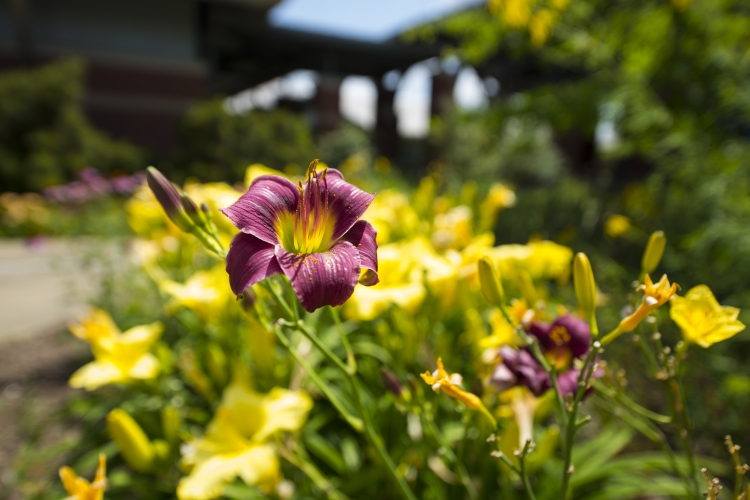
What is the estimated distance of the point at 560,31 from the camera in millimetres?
3203

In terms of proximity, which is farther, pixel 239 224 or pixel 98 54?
pixel 98 54

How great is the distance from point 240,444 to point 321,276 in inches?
23.8

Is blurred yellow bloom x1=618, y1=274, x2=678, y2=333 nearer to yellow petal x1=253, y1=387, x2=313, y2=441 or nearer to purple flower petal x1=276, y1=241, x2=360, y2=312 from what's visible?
purple flower petal x1=276, y1=241, x2=360, y2=312

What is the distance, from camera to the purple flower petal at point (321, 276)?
46 centimetres

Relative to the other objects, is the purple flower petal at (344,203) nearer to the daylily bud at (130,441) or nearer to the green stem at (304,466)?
the green stem at (304,466)

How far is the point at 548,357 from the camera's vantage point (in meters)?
0.77

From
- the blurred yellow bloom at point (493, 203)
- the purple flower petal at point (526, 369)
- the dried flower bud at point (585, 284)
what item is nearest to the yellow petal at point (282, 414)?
the purple flower petal at point (526, 369)

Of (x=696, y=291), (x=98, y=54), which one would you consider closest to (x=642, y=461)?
(x=696, y=291)

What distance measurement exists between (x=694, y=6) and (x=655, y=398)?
2356 millimetres

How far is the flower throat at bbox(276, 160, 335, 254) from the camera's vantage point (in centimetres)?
56

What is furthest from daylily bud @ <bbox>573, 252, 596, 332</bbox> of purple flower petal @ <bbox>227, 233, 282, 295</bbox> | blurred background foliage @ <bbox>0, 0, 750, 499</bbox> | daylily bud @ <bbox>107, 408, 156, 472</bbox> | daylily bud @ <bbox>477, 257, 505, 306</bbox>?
daylily bud @ <bbox>107, 408, 156, 472</bbox>

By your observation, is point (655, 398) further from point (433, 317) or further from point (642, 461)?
point (433, 317)

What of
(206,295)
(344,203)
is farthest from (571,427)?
(206,295)


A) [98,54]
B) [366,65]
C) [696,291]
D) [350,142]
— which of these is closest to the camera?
[696,291]
